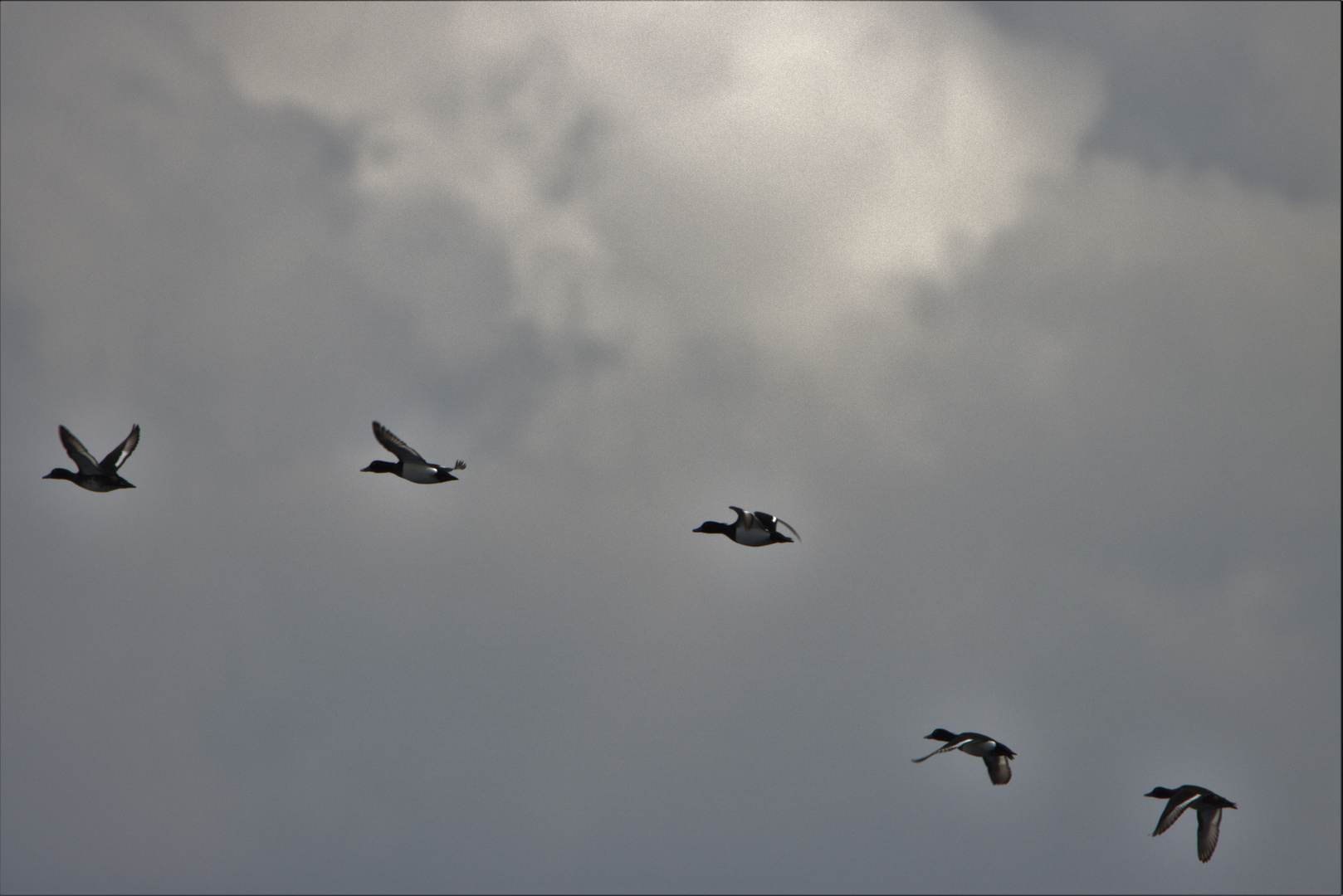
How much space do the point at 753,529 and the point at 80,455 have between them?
28.6 meters

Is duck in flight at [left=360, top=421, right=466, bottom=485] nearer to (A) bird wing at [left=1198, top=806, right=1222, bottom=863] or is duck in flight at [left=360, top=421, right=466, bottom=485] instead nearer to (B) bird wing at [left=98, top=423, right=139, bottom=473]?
(B) bird wing at [left=98, top=423, right=139, bottom=473]

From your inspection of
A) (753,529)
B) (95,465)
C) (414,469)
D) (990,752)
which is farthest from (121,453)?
(990,752)

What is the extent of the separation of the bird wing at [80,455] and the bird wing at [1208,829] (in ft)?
155

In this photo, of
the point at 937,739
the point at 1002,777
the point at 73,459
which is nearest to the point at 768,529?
the point at 1002,777

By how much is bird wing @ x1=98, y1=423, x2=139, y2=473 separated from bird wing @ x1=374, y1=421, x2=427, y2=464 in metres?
13.4

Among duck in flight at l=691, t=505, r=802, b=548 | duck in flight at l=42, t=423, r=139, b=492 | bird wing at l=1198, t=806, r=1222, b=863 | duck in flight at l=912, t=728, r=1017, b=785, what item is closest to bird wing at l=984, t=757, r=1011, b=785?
duck in flight at l=912, t=728, r=1017, b=785

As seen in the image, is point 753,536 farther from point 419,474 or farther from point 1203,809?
point 1203,809

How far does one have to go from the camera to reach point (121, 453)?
51.0 metres

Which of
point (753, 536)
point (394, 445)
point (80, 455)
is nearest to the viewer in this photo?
point (394, 445)

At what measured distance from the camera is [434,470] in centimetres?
4900

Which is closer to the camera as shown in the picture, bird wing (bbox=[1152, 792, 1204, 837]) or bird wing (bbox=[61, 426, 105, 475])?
bird wing (bbox=[1152, 792, 1204, 837])

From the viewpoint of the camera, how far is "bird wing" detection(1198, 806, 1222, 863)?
4484 centimetres

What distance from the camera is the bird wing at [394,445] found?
139 feet

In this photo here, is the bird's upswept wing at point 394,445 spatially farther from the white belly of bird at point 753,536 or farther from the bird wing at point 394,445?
the white belly of bird at point 753,536
